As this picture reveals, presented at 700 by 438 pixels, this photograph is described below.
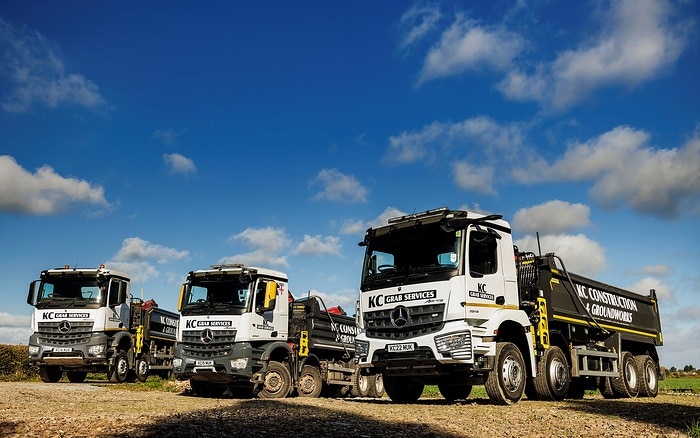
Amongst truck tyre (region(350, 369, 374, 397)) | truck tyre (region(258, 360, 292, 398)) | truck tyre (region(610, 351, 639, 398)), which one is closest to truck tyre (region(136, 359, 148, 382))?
truck tyre (region(350, 369, 374, 397))

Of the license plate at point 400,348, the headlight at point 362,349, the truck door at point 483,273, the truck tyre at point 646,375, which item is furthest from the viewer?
the truck tyre at point 646,375

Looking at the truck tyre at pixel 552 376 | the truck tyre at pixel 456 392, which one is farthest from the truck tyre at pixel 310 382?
the truck tyre at pixel 552 376

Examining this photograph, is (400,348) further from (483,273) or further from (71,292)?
(71,292)

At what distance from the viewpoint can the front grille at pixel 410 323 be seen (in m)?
Result: 12.1

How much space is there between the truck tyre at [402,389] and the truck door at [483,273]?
2.84 metres

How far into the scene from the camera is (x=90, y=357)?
802 inches

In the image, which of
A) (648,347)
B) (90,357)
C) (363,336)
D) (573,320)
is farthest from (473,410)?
(90,357)

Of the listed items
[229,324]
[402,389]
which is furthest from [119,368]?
[402,389]

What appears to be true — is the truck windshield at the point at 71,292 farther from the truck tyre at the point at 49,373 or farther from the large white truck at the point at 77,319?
the truck tyre at the point at 49,373

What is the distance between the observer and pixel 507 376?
492 inches

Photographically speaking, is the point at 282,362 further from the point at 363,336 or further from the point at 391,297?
the point at 391,297

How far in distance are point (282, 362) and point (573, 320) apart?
291 inches

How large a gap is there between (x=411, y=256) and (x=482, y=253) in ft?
4.67

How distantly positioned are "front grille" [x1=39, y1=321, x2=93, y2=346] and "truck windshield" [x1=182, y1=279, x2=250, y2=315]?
5.75m
